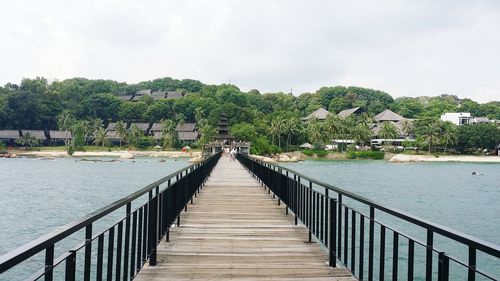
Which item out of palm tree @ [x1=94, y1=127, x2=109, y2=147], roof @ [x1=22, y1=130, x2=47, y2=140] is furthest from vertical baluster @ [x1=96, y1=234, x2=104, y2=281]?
roof @ [x1=22, y1=130, x2=47, y2=140]

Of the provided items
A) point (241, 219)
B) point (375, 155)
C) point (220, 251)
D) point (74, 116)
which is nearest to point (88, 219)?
point (220, 251)

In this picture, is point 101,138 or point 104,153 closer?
point 104,153

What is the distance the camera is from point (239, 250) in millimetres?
6801

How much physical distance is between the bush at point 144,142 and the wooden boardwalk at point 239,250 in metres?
105

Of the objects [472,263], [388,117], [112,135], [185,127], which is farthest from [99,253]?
[388,117]

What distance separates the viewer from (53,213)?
86.5ft

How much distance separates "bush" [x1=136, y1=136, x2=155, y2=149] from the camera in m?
113

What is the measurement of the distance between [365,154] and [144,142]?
52075 millimetres

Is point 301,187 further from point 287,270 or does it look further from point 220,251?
point 287,270

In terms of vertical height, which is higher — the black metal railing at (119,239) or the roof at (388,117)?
the roof at (388,117)

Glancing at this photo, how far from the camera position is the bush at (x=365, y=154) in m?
98.5

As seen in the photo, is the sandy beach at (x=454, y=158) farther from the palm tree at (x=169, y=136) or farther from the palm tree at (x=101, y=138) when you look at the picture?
the palm tree at (x=101, y=138)

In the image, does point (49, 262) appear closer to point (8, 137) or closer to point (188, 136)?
point (188, 136)

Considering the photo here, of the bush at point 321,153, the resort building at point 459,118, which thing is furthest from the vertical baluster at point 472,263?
the resort building at point 459,118
